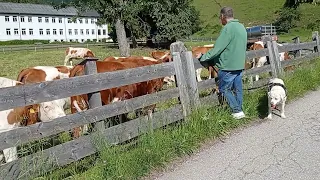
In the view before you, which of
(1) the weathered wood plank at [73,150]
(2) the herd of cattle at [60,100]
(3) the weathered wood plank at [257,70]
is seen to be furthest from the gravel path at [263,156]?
(3) the weathered wood plank at [257,70]

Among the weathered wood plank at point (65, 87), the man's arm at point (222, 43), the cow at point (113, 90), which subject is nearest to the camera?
the weathered wood plank at point (65, 87)

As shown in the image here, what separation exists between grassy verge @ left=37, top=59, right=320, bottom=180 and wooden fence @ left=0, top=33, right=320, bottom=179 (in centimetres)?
20

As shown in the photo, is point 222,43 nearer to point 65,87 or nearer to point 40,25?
point 65,87

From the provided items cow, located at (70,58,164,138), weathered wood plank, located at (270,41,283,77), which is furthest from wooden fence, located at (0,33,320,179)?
weathered wood plank, located at (270,41,283,77)

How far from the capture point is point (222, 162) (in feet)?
18.3

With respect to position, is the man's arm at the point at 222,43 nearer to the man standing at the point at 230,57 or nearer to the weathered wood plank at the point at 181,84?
the man standing at the point at 230,57

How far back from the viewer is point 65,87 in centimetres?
493

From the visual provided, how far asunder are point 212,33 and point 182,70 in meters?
75.0

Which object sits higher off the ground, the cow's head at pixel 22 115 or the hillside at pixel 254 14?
the hillside at pixel 254 14

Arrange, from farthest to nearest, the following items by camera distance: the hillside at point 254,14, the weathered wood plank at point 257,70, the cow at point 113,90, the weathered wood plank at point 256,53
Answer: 1. the hillside at point 254,14
2. the weathered wood plank at point 257,70
3. the weathered wood plank at point 256,53
4. the cow at point 113,90

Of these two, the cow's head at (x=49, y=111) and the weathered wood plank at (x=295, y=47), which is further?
the weathered wood plank at (x=295, y=47)

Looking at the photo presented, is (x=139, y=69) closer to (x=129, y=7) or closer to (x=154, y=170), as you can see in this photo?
(x=154, y=170)

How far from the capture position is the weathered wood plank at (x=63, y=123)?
4.40 metres

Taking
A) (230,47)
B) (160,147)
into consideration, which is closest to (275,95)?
(230,47)
